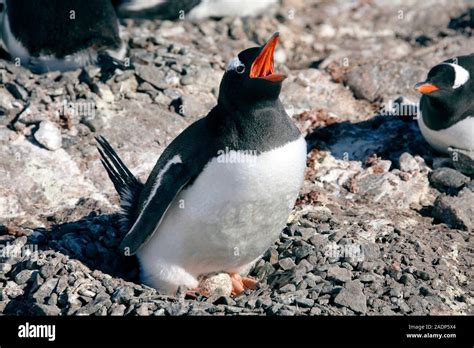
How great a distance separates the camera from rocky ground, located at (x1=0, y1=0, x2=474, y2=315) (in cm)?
543

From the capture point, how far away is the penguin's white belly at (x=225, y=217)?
5.18 m

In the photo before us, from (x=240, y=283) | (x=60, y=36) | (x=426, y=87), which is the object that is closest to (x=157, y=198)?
(x=240, y=283)

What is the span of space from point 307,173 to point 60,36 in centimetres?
254

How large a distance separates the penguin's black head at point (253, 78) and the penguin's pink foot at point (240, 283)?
107cm

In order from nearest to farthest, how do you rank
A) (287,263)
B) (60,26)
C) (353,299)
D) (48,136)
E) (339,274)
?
(353,299) → (339,274) → (287,263) → (48,136) → (60,26)

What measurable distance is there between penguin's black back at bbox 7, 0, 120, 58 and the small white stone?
128cm

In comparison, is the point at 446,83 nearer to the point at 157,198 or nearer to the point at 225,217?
the point at 225,217

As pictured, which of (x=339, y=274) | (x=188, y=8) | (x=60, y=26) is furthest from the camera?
(x=188, y=8)

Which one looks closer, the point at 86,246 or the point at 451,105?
the point at 86,246

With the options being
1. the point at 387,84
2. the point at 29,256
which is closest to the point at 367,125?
the point at 387,84

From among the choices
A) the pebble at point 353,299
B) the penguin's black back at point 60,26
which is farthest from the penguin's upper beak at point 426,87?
the penguin's black back at point 60,26

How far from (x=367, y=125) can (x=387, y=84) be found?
74cm

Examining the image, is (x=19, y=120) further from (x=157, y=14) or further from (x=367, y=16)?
(x=367, y=16)

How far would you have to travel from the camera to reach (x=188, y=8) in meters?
9.84
